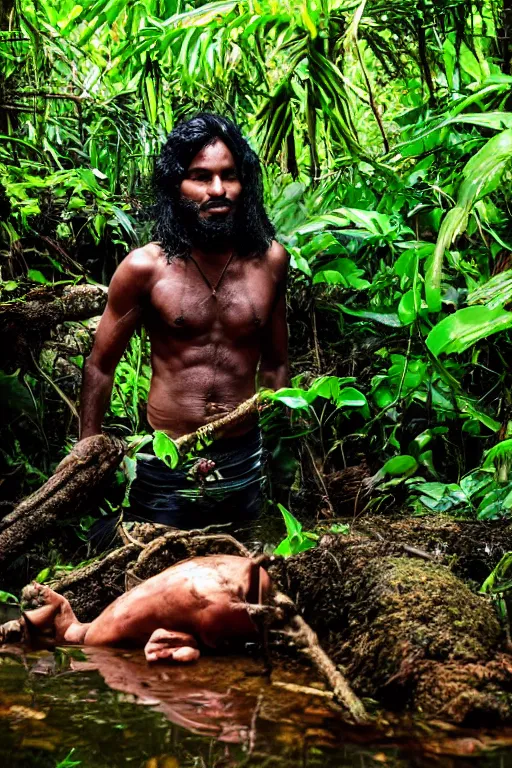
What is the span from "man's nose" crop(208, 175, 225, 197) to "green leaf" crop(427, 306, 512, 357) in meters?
1.31

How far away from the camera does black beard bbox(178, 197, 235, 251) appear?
2.86m

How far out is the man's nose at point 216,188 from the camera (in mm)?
2873

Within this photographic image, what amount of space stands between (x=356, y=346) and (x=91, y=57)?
2.15 m

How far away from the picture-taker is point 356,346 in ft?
10.9

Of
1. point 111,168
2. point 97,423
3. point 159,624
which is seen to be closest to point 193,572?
point 159,624

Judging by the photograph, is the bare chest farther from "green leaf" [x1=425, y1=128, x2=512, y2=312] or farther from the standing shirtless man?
"green leaf" [x1=425, y1=128, x2=512, y2=312]

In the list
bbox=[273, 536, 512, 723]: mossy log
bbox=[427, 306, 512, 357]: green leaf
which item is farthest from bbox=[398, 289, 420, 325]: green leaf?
bbox=[273, 536, 512, 723]: mossy log

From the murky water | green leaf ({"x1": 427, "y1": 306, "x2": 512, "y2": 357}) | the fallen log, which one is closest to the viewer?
the murky water

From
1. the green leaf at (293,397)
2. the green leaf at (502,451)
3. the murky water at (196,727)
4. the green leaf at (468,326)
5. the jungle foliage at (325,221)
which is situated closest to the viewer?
the murky water at (196,727)

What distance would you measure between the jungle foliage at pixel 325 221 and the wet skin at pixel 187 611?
57 cm

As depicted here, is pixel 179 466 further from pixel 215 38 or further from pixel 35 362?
pixel 215 38

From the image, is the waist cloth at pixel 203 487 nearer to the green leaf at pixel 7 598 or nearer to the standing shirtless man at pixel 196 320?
the standing shirtless man at pixel 196 320

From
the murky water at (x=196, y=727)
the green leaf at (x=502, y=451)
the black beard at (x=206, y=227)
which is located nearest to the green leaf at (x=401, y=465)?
the green leaf at (x=502, y=451)

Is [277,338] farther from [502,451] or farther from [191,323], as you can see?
[502,451]
